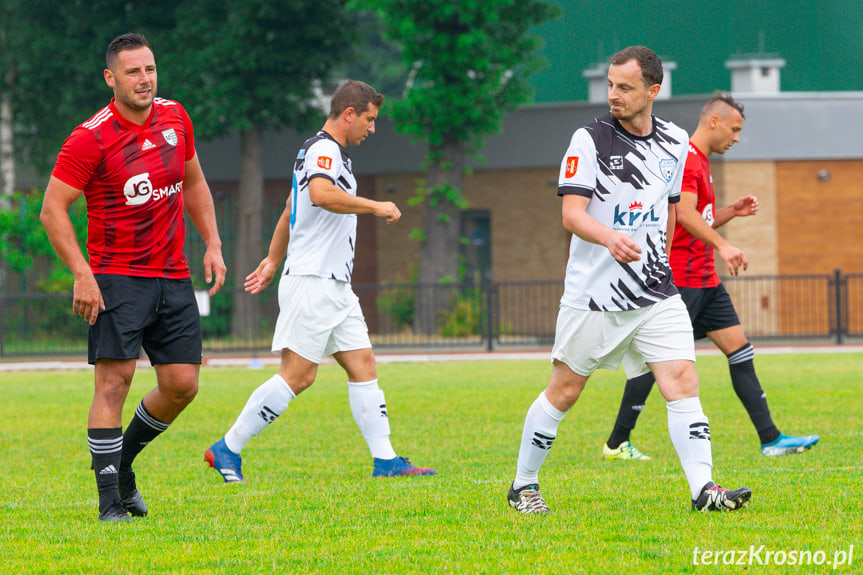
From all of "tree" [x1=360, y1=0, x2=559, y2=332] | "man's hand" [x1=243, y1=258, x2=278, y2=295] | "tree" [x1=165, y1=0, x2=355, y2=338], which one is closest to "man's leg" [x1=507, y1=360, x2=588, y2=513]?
"man's hand" [x1=243, y1=258, x2=278, y2=295]

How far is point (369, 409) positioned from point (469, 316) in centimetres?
A: 1687

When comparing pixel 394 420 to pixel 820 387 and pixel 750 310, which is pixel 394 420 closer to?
pixel 820 387

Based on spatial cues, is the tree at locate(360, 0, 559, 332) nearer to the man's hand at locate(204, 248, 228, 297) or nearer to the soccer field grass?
the soccer field grass

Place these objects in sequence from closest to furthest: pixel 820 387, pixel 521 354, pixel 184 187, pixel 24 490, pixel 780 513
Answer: pixel 780 513 < pixel 184 187 < pixel 24 490 < pixel 820 387 < pixel 521 354

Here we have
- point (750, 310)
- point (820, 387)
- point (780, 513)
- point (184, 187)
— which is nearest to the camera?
point (780, 513)

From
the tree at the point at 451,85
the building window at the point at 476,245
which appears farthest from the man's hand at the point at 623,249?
the building window at the point at 476,245

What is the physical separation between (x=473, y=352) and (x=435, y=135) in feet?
19.9

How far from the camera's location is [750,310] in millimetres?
26641

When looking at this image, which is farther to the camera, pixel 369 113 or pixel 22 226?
pixel 22 226

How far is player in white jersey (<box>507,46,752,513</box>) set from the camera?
5660mm

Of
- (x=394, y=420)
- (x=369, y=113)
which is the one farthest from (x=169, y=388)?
(x=394, y=420)

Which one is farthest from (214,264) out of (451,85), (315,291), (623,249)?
(451,85)

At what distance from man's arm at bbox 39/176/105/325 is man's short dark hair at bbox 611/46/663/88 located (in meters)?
2.64

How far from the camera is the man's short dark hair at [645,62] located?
18.6 feet
